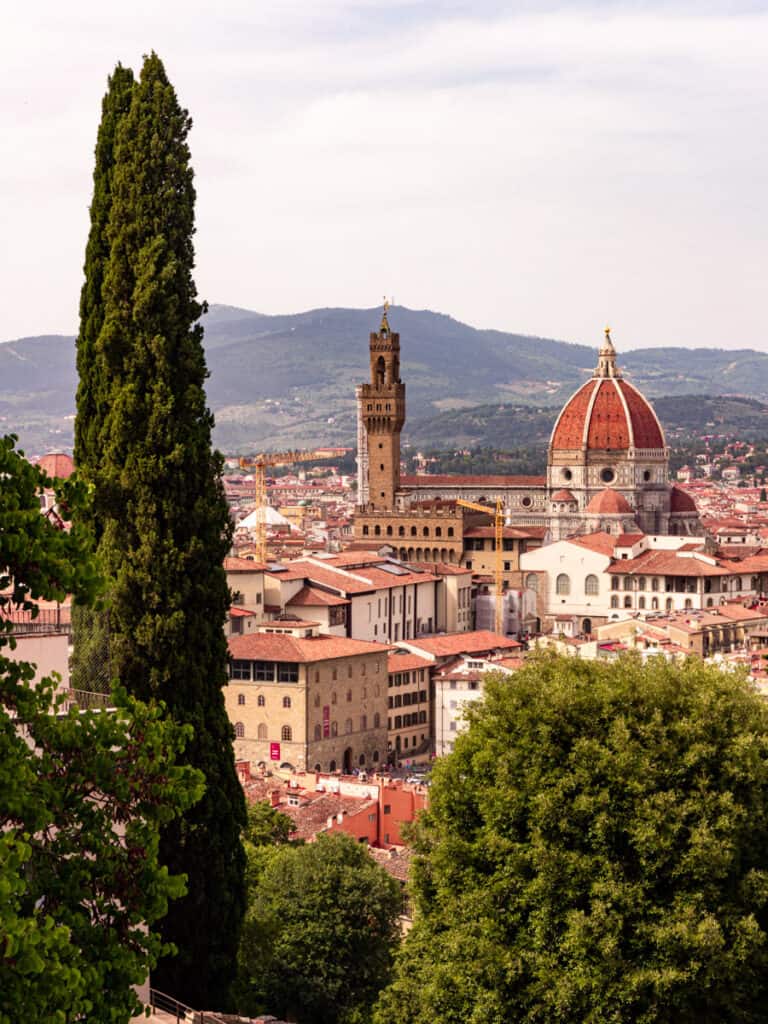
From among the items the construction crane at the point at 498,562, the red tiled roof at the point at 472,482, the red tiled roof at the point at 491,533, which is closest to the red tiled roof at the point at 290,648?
the construction crane at the point at 498,562

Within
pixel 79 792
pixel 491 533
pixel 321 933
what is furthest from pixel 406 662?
pixel 79 792

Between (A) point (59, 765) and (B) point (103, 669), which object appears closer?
(A) point (59, 765)

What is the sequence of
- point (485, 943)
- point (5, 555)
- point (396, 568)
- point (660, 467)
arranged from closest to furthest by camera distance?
point (5, 555), point (485, 943), point (396, 568), point (660, 467)

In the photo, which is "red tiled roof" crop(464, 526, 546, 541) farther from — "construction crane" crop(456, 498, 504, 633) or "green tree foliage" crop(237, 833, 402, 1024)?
"green tree foliage" crop(237, 833, 402, 1024)

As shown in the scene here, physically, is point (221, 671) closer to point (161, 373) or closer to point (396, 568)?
point (161, 373)

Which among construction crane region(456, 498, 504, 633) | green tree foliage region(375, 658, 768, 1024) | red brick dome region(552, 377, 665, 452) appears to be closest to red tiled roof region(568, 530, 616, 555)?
construction crane region(456, 498, 504, 633)

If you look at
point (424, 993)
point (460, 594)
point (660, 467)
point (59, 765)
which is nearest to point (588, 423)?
point (660, 467)
